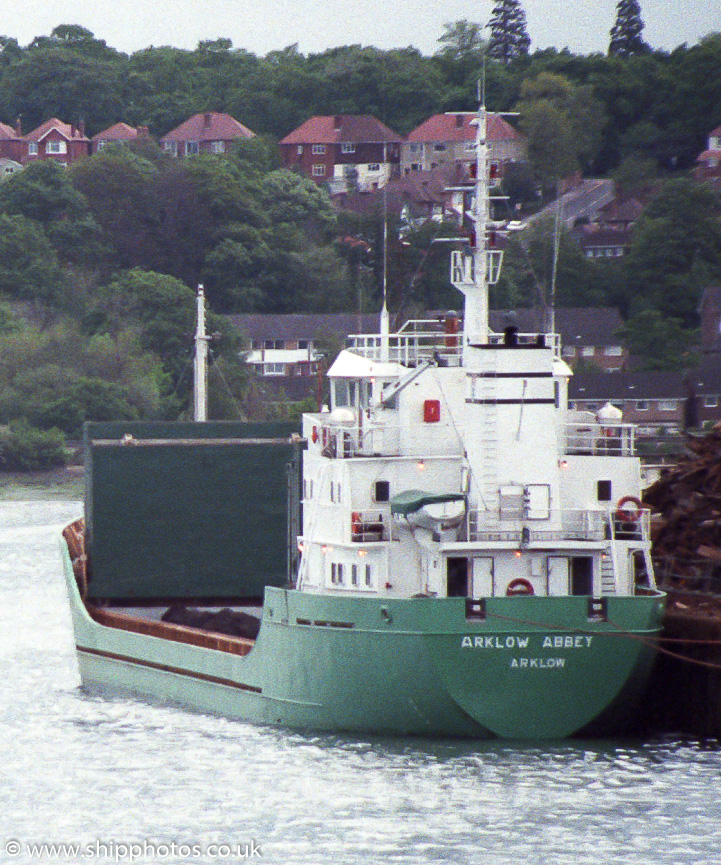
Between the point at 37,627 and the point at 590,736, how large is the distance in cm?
1870

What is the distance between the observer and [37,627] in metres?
45.7

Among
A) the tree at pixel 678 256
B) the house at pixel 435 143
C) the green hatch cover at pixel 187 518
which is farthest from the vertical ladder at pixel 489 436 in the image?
the house at pixel 435 143

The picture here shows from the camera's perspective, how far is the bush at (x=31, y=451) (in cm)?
8938

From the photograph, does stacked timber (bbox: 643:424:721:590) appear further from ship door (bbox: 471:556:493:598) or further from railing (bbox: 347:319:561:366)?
ship door (bbox: 471:556:493:598)

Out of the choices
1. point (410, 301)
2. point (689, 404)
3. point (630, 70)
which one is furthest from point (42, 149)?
point (689, 404)

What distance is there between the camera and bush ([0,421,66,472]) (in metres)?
89.4

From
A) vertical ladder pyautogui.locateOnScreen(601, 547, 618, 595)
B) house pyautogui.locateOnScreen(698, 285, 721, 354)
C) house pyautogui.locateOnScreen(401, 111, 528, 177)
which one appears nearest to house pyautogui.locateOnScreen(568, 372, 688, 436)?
house pyautogui.locateOnScreen(698, 285, 721, 354)

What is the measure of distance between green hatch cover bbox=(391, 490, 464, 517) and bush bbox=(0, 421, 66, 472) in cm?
6062

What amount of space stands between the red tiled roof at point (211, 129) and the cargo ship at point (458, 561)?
11565cm

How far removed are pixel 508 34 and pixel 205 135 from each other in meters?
31.9

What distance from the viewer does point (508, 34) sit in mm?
167750

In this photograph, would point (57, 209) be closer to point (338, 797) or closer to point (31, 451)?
point (31, 451)

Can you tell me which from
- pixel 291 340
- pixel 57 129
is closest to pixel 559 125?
pixel 291 340

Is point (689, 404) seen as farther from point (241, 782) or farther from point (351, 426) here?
point (241, 782)
